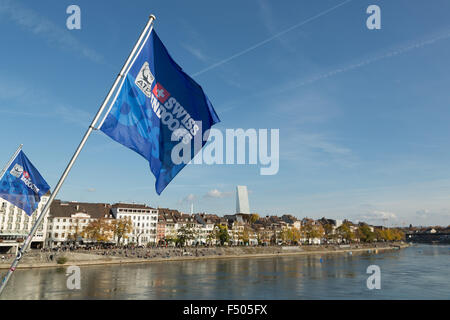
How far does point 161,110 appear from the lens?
999cm

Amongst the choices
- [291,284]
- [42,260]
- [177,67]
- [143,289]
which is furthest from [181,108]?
[42,260]

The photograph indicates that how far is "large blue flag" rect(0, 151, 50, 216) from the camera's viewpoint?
14324 millimetres

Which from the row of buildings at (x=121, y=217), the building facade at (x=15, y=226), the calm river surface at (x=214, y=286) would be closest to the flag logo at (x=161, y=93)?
the calm river surface at (x=214, y=286)

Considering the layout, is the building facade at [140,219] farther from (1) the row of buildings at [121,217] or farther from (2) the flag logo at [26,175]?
(2) the flag logo at [26,175]

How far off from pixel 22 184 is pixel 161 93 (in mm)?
8825

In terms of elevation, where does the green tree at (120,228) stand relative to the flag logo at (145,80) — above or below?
below

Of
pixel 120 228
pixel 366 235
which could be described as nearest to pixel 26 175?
pixel 120 228

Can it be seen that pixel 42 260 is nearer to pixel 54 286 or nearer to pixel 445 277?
pixel 54 286

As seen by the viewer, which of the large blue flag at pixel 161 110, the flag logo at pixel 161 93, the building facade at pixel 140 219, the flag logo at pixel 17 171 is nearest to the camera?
the large blue flag at pixel 161 110

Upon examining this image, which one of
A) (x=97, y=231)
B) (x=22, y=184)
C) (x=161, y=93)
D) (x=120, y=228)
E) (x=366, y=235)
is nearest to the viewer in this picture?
(x=161, y=93)

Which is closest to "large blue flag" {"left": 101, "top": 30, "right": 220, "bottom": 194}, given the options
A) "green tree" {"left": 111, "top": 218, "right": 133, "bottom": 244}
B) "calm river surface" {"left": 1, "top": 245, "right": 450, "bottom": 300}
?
"calm river surface" {"left": 1, "top": 245, "right": 450, "bottom": 300}

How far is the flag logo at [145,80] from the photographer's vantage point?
A: 9586 mm

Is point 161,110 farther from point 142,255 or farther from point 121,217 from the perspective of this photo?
point 121,217

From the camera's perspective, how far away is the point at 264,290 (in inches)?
1533
